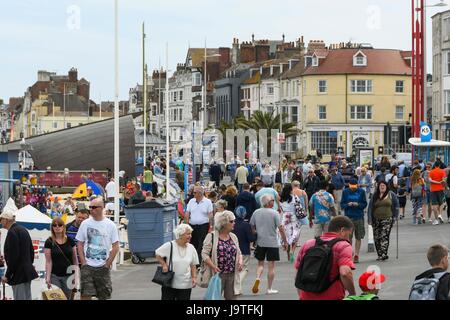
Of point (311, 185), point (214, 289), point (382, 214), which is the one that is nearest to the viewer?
point (214, 289)

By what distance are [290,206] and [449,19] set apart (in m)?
59.8

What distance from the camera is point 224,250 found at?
1541 cm

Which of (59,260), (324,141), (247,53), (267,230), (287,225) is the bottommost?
(287,225)

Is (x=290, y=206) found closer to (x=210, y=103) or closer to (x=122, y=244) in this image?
(x=122, y=244)

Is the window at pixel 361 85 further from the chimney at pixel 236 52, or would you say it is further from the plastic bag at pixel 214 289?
the plastic bag at pixel 214 289

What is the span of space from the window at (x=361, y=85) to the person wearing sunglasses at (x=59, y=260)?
94258mm

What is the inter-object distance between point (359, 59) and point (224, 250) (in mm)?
94091

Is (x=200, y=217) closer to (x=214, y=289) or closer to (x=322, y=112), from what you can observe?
(x=214, y=289)

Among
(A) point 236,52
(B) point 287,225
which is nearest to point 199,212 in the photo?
(B) point 287,225

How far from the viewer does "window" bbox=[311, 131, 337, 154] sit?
109062 millimetres

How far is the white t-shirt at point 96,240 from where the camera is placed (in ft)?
50.1

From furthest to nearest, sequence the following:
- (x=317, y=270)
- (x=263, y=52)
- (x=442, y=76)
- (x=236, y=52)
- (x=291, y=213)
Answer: (x=236, y=52) < (x=263, y=52) < (x=442, y=76) < (x=291, y=213) < (x=317, y=270)

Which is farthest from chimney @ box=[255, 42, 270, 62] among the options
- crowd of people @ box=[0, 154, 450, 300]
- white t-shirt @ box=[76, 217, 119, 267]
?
white t-shirt @ box=[76, 217, 119, 267]

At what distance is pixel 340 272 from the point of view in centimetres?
1141
